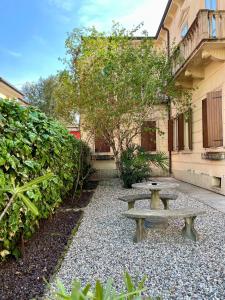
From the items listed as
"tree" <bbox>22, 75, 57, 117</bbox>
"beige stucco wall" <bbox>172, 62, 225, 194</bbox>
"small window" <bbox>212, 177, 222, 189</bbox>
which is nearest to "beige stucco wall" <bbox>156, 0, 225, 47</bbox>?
"beige stucco wall" <bbox>172, 62, 225, 194</bbox>

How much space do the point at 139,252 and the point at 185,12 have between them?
37.5 ft

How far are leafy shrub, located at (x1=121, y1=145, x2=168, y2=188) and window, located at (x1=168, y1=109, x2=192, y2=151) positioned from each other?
1.82 meters

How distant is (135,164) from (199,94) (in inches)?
132

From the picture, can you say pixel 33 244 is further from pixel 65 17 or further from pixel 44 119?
pixel 65 17

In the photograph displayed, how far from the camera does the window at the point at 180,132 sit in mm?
12008

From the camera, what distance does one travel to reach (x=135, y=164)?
10617 mm

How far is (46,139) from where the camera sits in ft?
16.4

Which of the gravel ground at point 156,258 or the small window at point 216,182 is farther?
the small window at point 216,182

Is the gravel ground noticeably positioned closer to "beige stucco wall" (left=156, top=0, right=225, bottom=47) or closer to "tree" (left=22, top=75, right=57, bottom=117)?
"beige stucco wall" (left=156, top=0, right=225, bottom=47)

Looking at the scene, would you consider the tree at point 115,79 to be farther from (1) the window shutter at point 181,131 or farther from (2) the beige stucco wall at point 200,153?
(1) the window shutter at point 181,131

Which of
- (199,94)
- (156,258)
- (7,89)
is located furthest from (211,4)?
(156,258)

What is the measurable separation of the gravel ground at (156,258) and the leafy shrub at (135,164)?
458 cm

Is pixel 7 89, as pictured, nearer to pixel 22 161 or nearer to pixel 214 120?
pixel 214 120

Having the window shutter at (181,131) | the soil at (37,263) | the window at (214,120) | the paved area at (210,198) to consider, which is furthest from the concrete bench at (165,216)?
the window shutter at (181,131)
